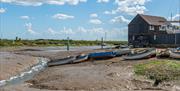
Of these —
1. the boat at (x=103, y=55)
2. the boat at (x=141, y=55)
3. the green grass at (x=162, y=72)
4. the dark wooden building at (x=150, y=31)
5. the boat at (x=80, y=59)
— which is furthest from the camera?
the dark wooden building at (x=150, y=31)

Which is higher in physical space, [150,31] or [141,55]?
[150,31]

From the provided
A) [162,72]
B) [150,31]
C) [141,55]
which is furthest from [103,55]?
[150,31]

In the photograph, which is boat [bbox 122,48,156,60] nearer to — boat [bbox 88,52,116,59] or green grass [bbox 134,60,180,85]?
boat [bbox 88,52,116,59]

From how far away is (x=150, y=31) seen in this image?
7656 centimetres

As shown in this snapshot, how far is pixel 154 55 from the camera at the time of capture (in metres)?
42.7

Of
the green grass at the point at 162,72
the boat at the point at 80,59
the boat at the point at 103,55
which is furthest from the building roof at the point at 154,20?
the green grass at the point at 162,72

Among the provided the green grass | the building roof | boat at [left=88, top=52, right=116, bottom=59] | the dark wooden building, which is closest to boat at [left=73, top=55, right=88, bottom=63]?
boat at [left=88, top=52, right=116, bottom=59]

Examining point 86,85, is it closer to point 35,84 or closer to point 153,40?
point 35,84

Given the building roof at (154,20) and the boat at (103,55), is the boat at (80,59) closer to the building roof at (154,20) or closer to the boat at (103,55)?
the boat at (103,55)

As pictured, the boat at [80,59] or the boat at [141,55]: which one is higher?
the boat at [141,55]

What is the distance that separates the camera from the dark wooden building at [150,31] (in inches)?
2731

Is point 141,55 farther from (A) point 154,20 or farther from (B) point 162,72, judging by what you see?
(A) point 154,20

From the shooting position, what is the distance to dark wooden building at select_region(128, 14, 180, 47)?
69.4 m

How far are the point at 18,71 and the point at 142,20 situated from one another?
154 feet
